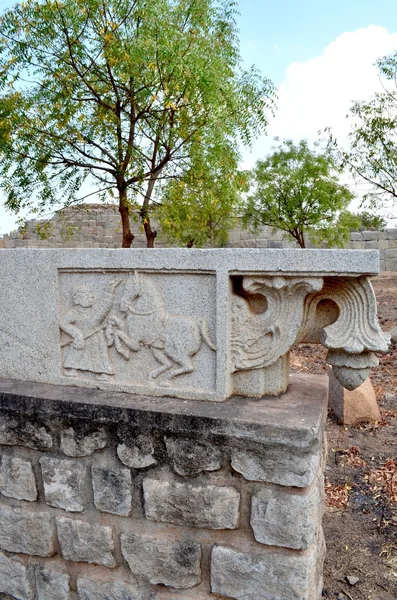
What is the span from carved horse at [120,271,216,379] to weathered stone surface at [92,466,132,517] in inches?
18.6

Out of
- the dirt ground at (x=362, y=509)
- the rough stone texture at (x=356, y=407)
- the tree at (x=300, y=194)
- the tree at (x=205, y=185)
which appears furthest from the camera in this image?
the tree at (x=300, y=194)

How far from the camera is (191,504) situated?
6.95 feet

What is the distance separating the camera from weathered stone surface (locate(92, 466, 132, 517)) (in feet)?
7.27

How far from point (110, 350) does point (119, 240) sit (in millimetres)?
14865

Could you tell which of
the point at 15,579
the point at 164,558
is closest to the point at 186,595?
the point at 164,558

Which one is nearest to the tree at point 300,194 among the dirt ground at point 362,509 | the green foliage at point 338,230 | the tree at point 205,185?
the green foliage at point 338,230

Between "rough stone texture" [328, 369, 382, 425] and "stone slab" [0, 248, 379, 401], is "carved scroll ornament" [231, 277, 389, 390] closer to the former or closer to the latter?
"stone slab" [0, 248, 379, 401]

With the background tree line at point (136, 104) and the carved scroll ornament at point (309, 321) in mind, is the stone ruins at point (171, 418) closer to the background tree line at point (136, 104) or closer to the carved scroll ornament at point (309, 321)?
the carved scroll ornament at point (309, 321)

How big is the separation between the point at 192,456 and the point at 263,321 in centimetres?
66

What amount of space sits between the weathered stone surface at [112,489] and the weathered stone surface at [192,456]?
26 cm

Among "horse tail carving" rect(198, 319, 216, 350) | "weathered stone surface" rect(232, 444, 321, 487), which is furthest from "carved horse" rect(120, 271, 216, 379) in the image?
"weathered stone surface" rect(232, 444, 321, 487)

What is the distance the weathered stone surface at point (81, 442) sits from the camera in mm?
2248

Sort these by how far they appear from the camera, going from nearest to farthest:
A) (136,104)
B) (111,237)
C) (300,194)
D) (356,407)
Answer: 1. (356,407)
2. (136,104)
3. (300,194)
4. (111,237)

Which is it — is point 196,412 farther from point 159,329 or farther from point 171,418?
point 159,329
